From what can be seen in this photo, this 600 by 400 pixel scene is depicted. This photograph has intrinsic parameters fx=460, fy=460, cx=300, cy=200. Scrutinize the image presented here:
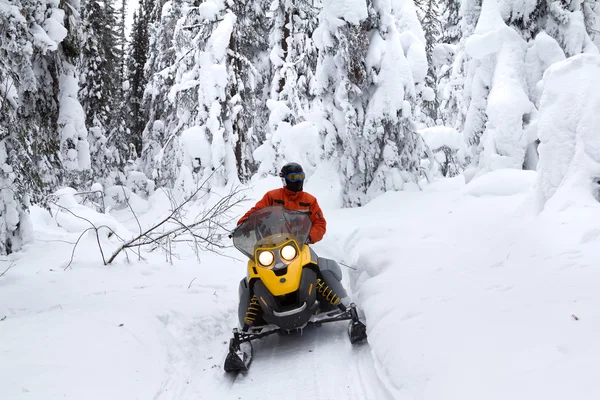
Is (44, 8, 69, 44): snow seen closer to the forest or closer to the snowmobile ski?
the forest

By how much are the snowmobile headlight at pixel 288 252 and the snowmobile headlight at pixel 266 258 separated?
0.11 metres

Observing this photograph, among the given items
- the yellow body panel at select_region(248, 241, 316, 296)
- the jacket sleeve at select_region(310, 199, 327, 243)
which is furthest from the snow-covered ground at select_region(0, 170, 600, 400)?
the jacket sleeve at select_region(310, 199, 327, 243)

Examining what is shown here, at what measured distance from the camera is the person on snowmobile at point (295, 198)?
5375 mm

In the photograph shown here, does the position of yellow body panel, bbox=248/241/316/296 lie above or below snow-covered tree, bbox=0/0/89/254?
below

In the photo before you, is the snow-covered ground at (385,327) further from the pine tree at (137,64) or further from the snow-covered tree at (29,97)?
the pine tree at (137,64)

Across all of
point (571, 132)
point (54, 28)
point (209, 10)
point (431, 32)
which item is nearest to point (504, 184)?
point (571, 132)

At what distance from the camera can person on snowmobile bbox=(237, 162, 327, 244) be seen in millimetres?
5375

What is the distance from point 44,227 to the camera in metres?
9.30

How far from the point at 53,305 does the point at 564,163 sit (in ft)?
20.1

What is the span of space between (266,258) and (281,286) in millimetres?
314

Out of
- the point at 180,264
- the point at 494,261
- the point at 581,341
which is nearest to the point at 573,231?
the point at 494,261

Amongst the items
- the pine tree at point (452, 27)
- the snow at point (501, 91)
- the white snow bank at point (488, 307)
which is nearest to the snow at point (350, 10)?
the snow at point (501, 91)

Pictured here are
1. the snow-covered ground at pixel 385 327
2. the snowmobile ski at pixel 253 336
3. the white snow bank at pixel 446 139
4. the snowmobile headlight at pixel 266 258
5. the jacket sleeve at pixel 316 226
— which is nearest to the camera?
the snow-covered ground at pixel 385 327

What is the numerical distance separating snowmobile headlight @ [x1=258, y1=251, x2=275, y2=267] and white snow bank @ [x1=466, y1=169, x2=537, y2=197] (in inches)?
177
